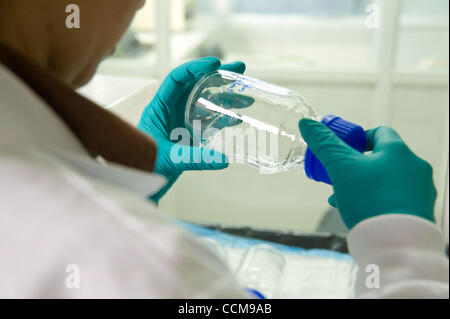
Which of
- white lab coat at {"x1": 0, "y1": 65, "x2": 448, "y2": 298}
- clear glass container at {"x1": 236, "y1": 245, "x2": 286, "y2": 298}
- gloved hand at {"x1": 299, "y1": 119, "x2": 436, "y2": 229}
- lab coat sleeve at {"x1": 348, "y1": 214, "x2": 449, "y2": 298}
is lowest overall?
clear glass container at {"x1": 236, "y1": 245, "x2": 286, "y2": 298}

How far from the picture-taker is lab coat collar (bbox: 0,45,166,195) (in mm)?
404

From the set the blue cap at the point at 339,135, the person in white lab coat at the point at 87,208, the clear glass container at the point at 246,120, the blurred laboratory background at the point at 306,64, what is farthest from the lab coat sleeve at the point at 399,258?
the blurred laboratory background at the point at 306,64

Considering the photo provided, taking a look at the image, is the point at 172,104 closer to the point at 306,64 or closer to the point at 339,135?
the point at 339,135

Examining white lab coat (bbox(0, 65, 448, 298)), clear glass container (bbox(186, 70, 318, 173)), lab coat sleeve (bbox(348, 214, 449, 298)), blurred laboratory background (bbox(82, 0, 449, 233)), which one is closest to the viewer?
white lab coat (bbox(0, 65, 448, 298))

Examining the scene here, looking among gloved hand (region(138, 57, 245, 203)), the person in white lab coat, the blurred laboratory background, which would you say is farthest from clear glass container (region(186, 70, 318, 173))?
the blurred laboratory background

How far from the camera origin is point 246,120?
3.03ft

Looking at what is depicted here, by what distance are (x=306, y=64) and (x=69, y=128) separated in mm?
1695

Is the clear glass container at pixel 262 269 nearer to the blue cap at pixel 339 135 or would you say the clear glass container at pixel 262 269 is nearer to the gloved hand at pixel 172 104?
the gloved hand at pixel 172 104

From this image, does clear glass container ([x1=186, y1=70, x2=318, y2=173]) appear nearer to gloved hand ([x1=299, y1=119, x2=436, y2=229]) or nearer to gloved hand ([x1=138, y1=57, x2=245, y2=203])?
gloved hand ([x1=138, y1=57, x2=245, y2=203])

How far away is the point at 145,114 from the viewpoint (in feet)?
3.16

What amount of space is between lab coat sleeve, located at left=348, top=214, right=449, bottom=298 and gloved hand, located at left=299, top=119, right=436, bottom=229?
0.08 feet
